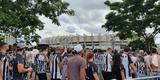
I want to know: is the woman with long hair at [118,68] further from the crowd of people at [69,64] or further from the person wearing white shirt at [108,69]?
the person wearing white shirt at [108,69]

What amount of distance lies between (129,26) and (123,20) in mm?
979

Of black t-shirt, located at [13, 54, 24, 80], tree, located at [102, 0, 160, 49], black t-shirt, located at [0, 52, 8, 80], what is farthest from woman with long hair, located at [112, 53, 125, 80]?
tree, located at [102, 0, 160, 49]

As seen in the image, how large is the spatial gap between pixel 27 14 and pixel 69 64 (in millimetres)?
20770

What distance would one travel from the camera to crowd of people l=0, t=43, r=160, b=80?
9797 mm

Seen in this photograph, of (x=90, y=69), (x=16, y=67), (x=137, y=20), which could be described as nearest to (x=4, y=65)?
(x=16, y=67)

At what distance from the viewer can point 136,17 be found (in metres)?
42.4

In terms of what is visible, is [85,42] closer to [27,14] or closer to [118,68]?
[27,14]

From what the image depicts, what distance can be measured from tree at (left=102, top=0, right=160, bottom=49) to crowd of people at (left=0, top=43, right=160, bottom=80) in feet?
64.0

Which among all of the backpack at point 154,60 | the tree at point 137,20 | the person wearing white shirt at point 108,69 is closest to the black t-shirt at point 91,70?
the person wearing white shirt at point 108,69

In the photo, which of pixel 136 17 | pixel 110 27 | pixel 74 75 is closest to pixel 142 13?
pixel 136 17

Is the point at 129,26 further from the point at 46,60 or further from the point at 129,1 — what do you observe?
the point at 46,60

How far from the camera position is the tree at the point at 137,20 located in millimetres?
41938

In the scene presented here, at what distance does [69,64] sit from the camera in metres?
9.93

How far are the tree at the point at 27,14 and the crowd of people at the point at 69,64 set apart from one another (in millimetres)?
7574
